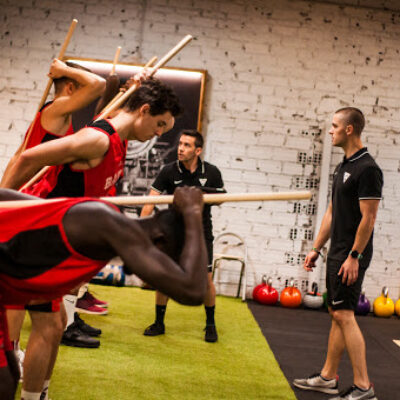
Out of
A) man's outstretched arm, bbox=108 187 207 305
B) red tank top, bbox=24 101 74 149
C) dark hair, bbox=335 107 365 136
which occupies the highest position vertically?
dark hair, bbox=335 107 365 136

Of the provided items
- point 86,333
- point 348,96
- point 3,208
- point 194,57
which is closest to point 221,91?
point 194,57

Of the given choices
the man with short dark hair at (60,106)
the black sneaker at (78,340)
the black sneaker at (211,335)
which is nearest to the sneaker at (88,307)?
the black sneaker at (78,340)

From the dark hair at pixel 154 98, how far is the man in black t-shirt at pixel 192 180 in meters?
1.82

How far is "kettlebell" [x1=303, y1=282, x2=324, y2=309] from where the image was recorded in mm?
5809

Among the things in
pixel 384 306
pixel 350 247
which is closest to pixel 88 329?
pixel 350 247

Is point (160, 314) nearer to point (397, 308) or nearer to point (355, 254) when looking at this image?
point (355, 254)

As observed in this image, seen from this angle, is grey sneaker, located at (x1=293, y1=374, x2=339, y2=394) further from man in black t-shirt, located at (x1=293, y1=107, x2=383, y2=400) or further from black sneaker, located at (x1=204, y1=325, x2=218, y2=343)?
black sneaker, located at (x1=204, y1=325, x2=218, y2=343)

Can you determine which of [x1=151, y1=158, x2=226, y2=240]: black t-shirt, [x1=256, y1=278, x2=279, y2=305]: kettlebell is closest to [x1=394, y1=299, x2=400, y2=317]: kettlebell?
[x1=256, y1=278, x2=279, y2=305]: kettlebell

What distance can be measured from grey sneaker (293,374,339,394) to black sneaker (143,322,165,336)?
1.33 m

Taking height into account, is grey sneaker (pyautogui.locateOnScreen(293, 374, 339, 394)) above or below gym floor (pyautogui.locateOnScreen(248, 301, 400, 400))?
above

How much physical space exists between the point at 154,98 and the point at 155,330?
7.65ft

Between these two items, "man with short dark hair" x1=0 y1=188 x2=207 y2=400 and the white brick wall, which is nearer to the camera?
"man with short dark hair" x1=0 y1=188 x2=207 y2=400

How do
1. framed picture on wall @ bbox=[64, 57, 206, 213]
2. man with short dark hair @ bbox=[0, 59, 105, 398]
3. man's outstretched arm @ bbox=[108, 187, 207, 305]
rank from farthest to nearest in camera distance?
framed picture on wall @ bbox=[64, 57, 206, 213] → man with short dark hair @ bbox=[0, 59, 105, 398] → man's outstretched arm @ bbox=[108, 187, 207, 305]

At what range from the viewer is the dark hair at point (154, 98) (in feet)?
7.18
